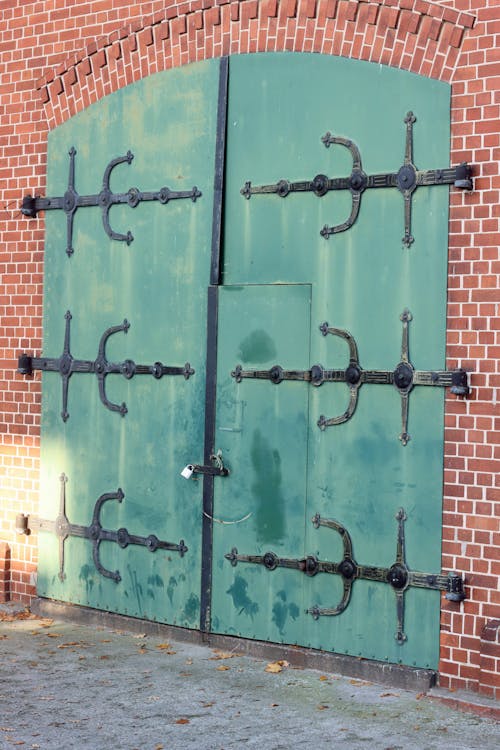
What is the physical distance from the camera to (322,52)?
6.98m

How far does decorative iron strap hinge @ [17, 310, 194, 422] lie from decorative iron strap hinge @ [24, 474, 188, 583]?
2.00ft

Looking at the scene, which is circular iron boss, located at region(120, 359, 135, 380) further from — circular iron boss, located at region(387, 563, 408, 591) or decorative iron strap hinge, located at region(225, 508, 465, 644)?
circular iron boss, located at region(387, 563, 408, 591)

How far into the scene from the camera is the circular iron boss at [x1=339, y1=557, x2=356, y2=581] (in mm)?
6793

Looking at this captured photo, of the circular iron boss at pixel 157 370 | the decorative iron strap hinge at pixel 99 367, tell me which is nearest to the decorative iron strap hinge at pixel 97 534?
the decorative iron strap hinge at pixel 99 367

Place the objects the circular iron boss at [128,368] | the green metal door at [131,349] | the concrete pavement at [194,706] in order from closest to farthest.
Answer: the concrete pavement at [194,706] < the green metal door at [131,349] < the circular iron boss at [128,368]

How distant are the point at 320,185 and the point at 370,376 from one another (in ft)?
3.94

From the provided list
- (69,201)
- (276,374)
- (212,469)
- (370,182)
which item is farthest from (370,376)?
(69,201)

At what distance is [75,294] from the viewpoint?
8.20 metres

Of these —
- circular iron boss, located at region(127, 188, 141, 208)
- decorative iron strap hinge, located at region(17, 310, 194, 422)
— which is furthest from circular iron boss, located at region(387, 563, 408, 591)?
circular iron boss, located at region(127, 188, 141, 208)

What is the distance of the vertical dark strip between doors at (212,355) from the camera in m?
7.40

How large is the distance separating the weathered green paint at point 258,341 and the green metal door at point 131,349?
1 centimetres

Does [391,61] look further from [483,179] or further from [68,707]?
[68,707]

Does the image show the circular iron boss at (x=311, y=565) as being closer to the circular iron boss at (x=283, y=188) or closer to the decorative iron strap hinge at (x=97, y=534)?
the decorative iron strap hinge at (x=97, y=534)

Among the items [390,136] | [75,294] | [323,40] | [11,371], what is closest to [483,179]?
[390,136]
